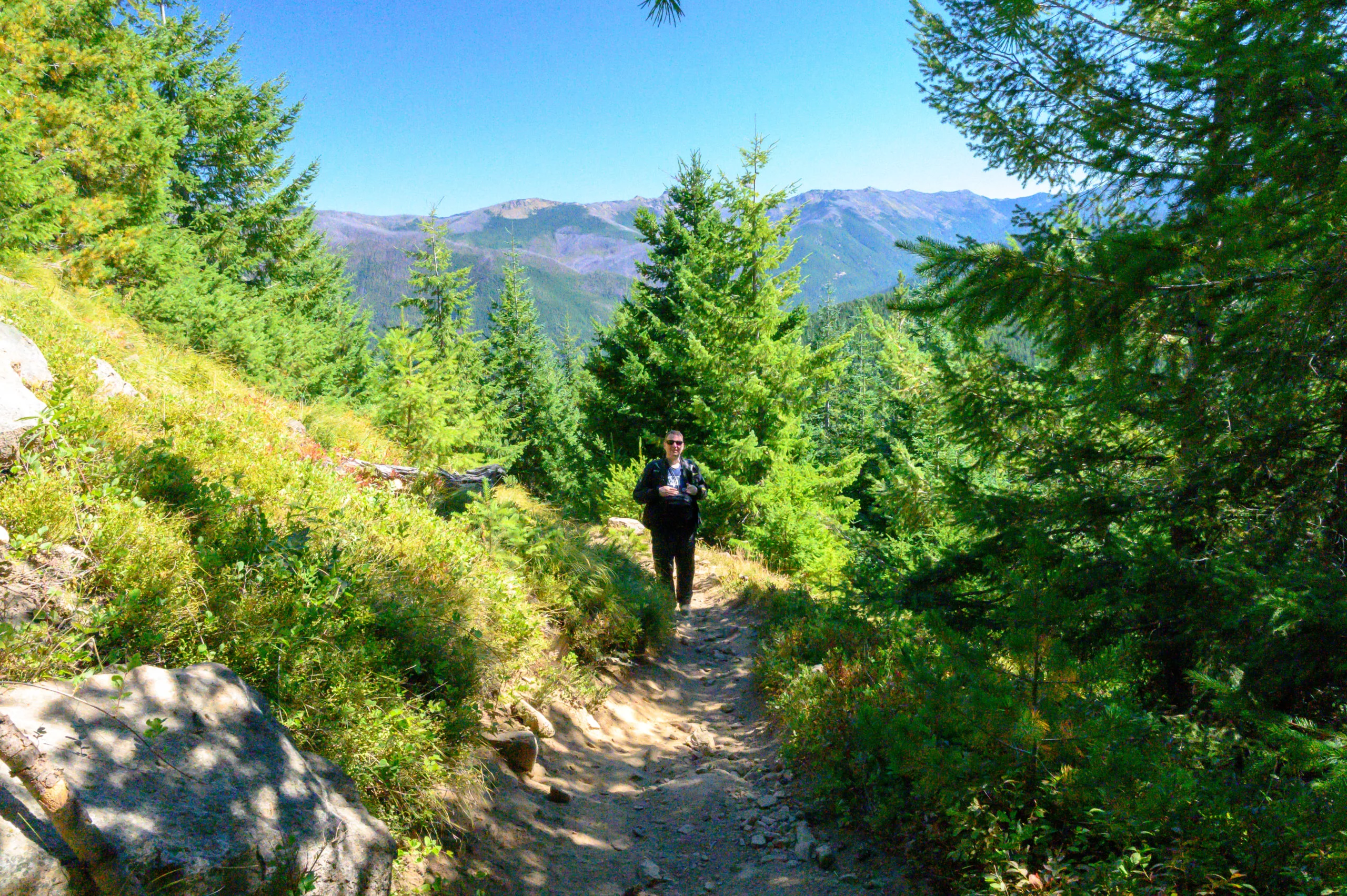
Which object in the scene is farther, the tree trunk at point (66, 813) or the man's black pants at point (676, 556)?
the man's black pants at point (676, 556)

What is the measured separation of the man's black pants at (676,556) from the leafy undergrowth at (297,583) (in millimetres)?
1709

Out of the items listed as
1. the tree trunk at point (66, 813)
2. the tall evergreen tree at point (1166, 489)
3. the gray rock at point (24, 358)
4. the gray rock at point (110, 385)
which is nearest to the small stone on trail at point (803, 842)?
the tall evergreen tree at point (1166, 489)

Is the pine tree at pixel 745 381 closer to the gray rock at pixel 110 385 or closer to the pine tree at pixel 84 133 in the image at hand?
the gray rock at pixel 110 385

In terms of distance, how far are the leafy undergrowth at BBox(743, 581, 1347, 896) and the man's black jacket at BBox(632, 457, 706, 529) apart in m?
4.33

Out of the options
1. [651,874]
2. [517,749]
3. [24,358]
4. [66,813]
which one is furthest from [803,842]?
[24,358]

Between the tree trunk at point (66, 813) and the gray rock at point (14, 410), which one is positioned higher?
the gray rock at point (14, 410)

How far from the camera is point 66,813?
7.30 ft

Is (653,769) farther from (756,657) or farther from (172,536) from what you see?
(172,536)

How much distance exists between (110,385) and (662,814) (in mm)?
6128

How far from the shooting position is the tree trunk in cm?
216

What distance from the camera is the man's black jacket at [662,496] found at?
8.70m

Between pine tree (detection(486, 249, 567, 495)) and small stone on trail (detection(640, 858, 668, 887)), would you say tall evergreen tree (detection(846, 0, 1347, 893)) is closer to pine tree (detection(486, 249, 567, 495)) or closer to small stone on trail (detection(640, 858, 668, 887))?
small stone on trail (detection(640, 858, 668, 887))

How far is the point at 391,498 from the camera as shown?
21.0 feet

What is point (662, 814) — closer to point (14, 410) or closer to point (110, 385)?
point (14, 410)
